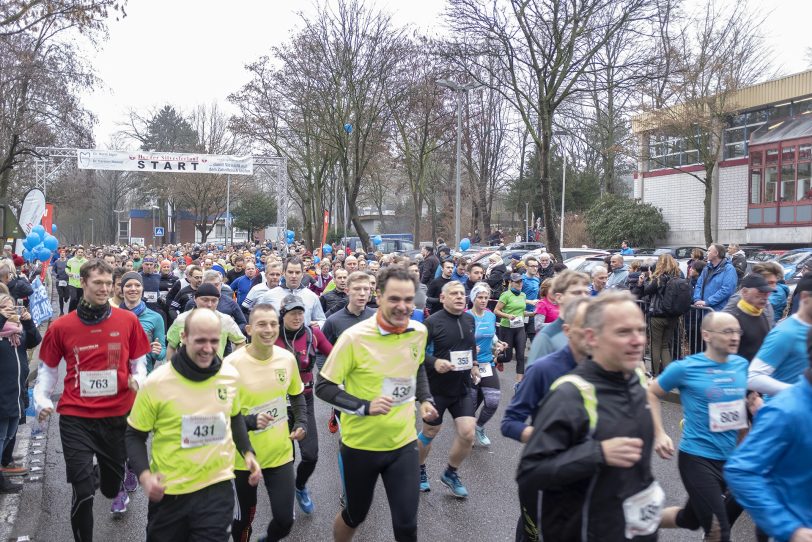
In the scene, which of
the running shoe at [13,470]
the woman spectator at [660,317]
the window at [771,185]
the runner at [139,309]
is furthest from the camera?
the window at [771,185]

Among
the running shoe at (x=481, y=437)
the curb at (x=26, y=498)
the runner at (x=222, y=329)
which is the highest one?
the runner at (x=222, y=329)

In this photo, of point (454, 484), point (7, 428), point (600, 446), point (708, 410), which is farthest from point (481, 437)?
point (600, 446)

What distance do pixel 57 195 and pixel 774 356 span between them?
43.2 m

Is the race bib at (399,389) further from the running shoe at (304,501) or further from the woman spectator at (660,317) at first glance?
the woman spectator at (660,317)

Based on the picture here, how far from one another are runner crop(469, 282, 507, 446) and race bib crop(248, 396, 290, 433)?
2377 millimetres

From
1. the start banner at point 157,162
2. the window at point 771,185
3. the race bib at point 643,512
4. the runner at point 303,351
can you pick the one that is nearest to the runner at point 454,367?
the runner at point 303,351

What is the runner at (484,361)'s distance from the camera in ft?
22.9

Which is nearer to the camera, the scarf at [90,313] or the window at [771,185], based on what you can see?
the scarf at [90,313]

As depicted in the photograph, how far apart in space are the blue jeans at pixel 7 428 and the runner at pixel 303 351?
227cm

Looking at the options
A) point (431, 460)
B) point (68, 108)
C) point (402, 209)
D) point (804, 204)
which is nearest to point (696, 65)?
point (804, 204)

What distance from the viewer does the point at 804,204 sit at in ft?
102

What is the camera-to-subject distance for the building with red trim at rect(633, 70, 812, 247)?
1226 inches

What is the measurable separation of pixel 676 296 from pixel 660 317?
0.47 metres

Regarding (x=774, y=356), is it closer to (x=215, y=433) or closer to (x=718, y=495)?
A: (x=718, y=495)
